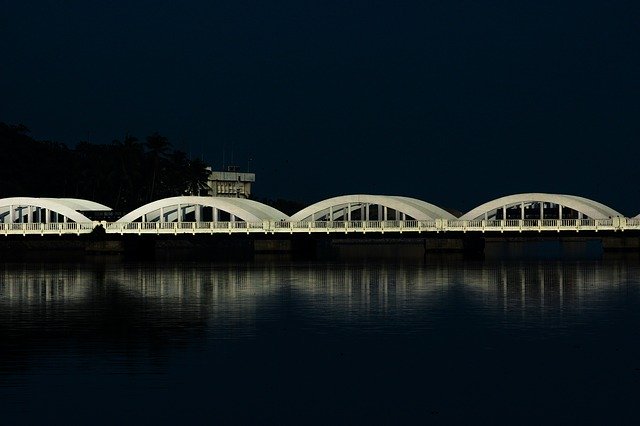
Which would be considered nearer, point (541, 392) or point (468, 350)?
point (541, 392)

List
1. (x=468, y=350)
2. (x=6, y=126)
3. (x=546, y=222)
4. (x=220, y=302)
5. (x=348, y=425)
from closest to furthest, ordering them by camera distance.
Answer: (x=348, y=425) < (x=468, y=350) < (x=220, y=302) < (x=546, y=222) < (x=6, y=126)

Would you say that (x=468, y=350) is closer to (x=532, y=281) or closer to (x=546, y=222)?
(x=532, y=281)

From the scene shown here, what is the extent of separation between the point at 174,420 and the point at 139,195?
11168 centimetres

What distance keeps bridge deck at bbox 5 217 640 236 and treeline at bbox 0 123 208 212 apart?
27.5 meters

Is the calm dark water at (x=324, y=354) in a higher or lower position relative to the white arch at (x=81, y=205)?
lower

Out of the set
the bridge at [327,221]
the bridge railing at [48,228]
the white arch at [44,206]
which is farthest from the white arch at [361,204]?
the white arch at [44,206]

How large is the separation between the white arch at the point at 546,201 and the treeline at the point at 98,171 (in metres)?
44.2

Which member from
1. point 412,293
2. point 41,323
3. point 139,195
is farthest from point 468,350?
point 139,195

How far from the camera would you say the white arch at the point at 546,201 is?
92500 millimetres

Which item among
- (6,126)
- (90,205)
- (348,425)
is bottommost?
(348,425)

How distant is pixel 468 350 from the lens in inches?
1124

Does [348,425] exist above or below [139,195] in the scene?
below

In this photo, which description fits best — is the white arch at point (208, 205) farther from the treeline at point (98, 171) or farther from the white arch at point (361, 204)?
the treeline at point (98, 171)

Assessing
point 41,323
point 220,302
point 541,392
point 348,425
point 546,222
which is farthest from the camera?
point 546,222
